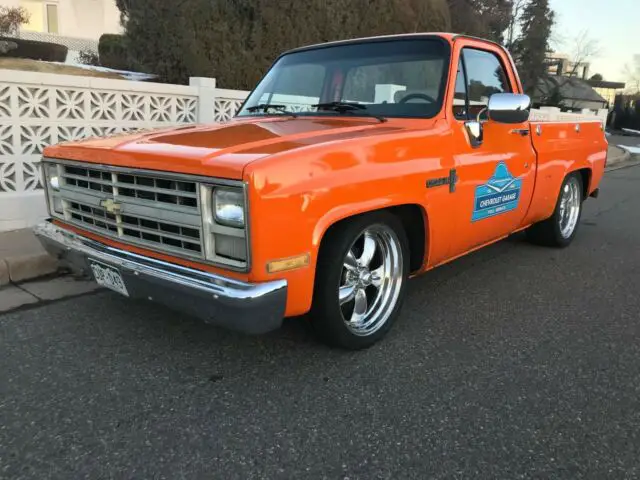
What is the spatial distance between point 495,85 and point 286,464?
3.34 m

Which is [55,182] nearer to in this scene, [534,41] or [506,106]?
[506,106]

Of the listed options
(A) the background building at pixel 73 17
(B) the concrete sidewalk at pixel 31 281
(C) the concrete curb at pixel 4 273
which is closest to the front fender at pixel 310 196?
(B) the concrete sidewalk at pixel 31 281

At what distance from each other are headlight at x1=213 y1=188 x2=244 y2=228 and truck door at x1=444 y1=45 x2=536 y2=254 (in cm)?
163

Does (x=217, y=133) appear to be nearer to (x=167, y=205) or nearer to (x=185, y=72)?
(x=167, y=205)

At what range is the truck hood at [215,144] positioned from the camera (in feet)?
8.49

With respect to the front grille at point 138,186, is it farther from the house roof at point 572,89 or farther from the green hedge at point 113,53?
the house roof at point 572,89

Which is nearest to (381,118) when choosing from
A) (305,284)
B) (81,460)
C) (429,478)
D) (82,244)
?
(305,284)

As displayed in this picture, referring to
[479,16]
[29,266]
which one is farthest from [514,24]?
[29,266]

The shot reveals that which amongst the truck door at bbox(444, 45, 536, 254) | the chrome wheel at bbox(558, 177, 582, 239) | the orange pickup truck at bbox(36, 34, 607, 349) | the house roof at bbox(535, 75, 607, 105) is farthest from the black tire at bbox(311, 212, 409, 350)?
the house roof at bbox(535, 75, 607, 105)

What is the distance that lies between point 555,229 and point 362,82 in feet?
9.23

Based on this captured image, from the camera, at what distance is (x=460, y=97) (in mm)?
3787

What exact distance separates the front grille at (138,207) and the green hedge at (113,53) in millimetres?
10149

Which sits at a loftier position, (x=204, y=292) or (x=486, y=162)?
(x=486, y=162)

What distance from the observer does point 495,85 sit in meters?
4.36
